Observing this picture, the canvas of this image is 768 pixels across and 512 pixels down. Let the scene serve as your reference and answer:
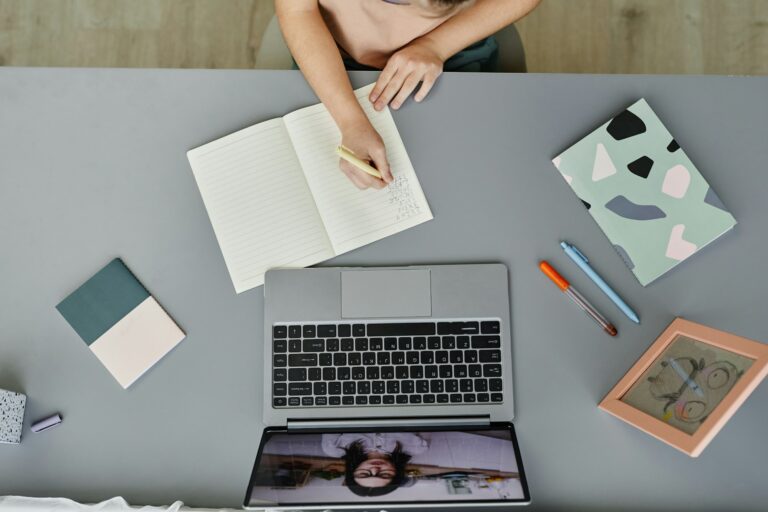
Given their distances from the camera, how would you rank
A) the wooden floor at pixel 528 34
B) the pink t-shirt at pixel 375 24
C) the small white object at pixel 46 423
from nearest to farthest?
the small white object at pixel 46 423 → the pink t-shirt at pixel 375 24 → the wooden floor at pixel 528 34

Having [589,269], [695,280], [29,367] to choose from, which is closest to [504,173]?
[589,269]

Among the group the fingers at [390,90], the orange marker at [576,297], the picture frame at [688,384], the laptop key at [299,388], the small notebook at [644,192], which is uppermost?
the fingers at [390,90]

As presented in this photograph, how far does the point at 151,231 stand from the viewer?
2.73 ft

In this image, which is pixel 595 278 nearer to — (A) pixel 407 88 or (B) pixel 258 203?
(A) pixel 407 88

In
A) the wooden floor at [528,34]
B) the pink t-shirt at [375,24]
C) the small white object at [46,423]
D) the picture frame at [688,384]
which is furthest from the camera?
the wooden floor at [528,34]

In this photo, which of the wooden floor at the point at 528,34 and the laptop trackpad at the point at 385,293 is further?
the wooden floor at the point at 528,34

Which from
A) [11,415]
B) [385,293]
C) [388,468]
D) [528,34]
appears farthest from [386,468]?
[528,34]

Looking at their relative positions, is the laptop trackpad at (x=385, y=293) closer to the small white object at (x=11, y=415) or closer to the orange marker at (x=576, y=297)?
the orange marker at (x=576, y=297)

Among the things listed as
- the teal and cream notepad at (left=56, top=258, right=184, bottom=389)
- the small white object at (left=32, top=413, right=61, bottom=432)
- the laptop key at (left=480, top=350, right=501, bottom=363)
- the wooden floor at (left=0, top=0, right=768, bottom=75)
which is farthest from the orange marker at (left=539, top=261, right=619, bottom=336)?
the wooden floor at (left=0, top=0, right=768, bottom=75)

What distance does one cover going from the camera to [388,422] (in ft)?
2.56

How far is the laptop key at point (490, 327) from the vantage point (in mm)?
810

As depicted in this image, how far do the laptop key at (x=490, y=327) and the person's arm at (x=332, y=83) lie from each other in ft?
0.77

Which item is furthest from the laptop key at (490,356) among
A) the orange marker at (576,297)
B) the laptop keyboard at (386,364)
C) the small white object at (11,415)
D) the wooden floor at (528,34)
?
the wooden floor at (528,34)

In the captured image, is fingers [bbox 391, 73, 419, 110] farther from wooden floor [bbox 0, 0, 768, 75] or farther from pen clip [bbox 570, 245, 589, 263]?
wooden floor [bbox 0, 0, 768, 75]
